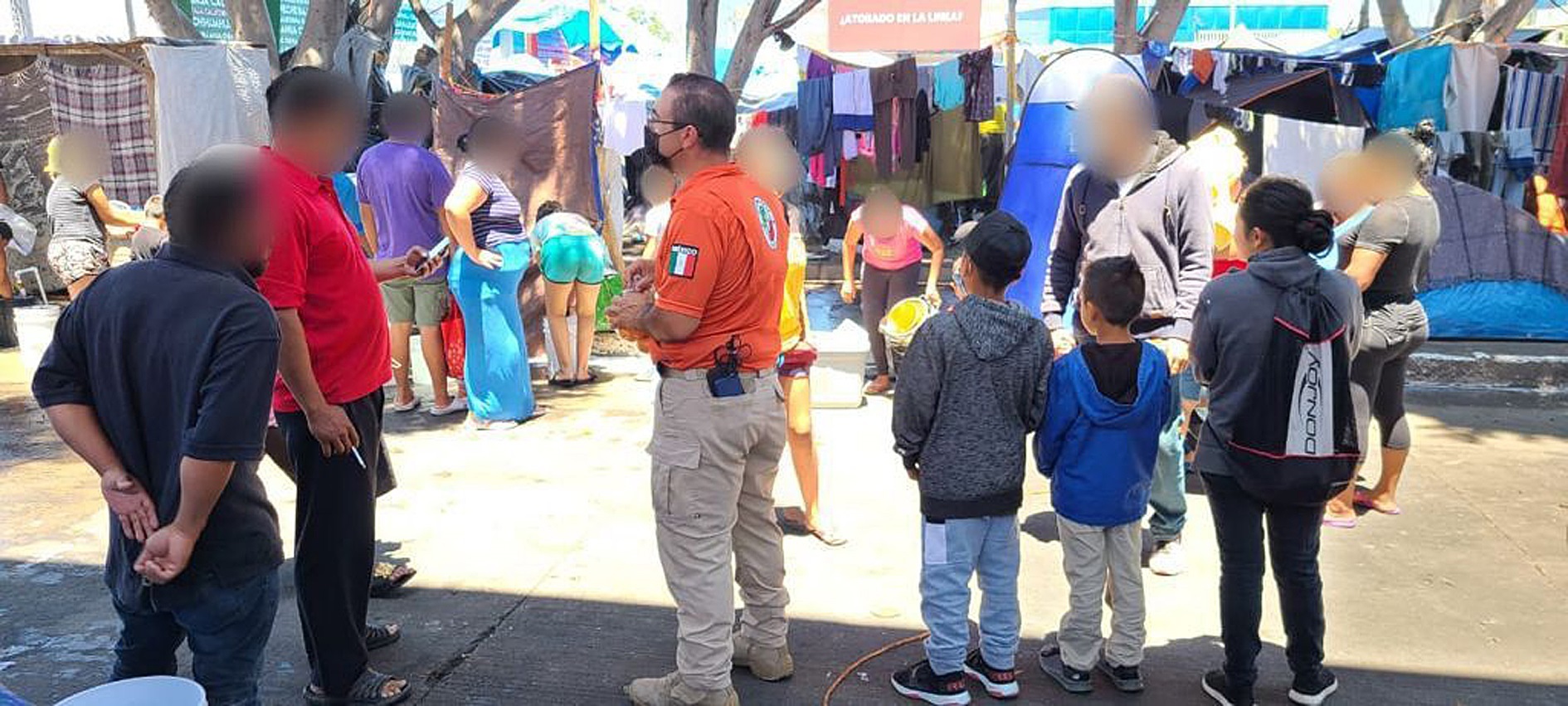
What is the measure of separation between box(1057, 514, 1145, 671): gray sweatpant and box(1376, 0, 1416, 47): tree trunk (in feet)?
29.8

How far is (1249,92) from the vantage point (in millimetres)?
8320

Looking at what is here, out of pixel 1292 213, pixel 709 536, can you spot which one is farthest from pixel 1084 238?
pixel 709 536

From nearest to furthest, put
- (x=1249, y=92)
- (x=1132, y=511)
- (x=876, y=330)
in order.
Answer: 1. (x=1132, y=511)
2. (x=876, y=330)
3. (x=1249, y=92)

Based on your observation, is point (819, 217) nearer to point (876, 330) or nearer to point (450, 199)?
point (876, 330)

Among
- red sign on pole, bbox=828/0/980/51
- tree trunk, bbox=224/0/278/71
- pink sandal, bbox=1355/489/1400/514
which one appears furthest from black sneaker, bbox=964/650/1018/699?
tree trunk, bbox=224/0/278/71

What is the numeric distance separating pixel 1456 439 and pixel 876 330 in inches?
139

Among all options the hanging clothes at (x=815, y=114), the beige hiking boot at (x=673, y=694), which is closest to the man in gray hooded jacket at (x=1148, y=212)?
the beige hiking boot at (x=673, y=694)

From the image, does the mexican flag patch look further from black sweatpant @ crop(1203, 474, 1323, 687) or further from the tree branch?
the tree branch

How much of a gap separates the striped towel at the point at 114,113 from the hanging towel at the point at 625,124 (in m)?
4.39

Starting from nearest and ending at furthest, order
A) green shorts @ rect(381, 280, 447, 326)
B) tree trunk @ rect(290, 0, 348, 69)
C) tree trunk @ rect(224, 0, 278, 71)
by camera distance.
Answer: green shorts @ rect(381, 280, 447, 326)
tree trunk @ rect(290, 0, 348, 69)
tree trunk @ rect(224, 0, 278, 71)

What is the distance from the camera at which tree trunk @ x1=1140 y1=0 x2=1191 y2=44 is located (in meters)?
9.30

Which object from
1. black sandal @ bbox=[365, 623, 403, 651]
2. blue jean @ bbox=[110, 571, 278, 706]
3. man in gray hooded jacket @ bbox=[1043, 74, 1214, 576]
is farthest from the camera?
man in gray hooded jacket @ bbox=[1043, 74, 1214, 576]

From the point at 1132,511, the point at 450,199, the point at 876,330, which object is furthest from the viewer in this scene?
the point at 876,330

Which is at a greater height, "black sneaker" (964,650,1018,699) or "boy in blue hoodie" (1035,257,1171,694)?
"boy in blue hoodie" (1035,257,1171,694)
